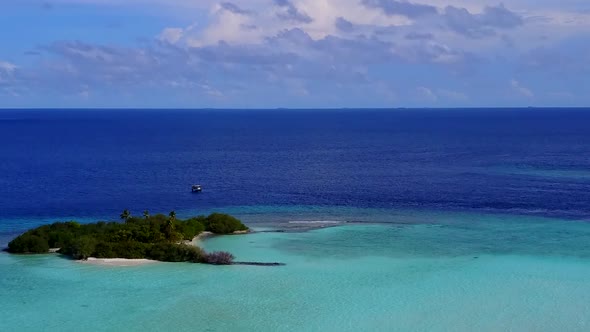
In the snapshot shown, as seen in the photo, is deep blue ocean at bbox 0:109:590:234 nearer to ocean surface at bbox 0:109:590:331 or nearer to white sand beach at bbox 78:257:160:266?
ocean surface at bbox 0:109:590:331

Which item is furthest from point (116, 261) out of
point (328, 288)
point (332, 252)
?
point (332, 252)

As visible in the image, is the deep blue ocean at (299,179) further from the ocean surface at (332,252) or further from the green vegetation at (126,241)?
the green vegetation at (126,241)

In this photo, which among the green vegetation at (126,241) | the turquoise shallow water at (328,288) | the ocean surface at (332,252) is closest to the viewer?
the turquoise shallow water at (328,288)

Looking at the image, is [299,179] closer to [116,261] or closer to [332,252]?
[332,252]

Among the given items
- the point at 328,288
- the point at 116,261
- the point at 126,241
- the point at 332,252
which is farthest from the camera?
the point at 332,252

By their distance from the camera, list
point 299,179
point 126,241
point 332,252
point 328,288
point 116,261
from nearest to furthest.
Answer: point 328,288 → point 116,261 → point 126,241 → point 332,252 → point 299,179

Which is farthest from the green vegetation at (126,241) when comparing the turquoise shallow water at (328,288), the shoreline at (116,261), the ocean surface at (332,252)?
the ocean surface at (332,252)

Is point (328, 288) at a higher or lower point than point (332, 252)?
lower
